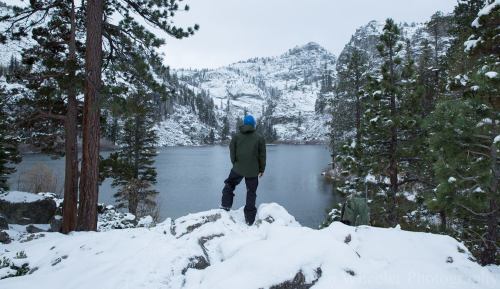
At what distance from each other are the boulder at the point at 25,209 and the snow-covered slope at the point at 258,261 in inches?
404

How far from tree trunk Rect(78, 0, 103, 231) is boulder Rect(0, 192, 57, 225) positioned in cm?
793

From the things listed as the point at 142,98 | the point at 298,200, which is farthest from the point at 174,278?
the point at 298,200

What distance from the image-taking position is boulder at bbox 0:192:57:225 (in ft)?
44.7

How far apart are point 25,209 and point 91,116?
29.7 ft

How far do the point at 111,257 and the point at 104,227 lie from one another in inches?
347

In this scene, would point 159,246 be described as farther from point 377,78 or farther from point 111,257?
point 377,78

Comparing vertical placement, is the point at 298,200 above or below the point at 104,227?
below

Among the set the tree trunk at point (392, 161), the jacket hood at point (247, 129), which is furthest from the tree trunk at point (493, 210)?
the tree trunk at point (392, 161)

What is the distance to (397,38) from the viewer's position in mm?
12945

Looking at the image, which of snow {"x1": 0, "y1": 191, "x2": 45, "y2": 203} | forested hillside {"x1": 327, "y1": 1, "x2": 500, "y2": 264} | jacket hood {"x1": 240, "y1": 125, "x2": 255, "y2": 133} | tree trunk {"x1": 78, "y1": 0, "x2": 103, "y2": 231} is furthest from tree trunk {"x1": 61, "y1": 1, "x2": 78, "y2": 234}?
forested hillside {"x1": 327, "y1": 1, "x2": 500, "y2": 264}

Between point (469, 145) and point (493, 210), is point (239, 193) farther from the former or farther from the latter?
point (469, 145)

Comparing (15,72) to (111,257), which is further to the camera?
(15,72)

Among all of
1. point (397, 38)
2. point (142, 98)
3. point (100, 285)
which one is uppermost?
point (397, 38)

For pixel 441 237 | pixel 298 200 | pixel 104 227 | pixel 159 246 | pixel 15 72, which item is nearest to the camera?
pixel 441 237
